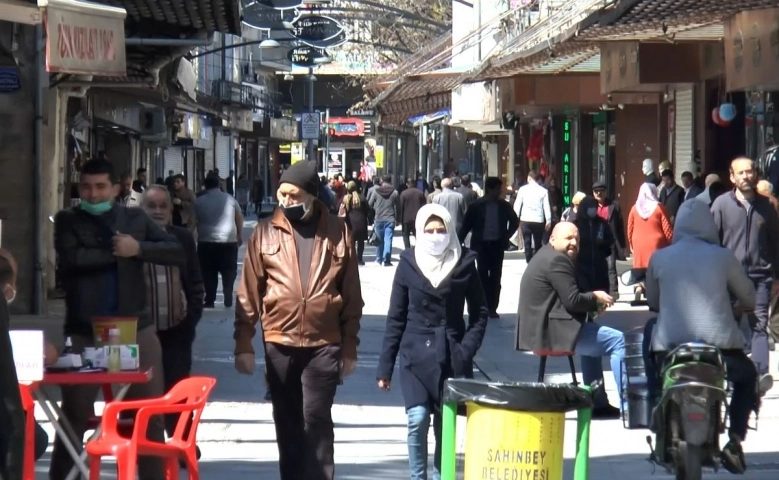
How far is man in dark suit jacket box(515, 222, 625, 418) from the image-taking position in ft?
31.6

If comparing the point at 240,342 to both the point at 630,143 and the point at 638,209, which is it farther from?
the point at 630,143

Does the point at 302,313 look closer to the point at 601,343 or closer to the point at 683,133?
the point at 601,343

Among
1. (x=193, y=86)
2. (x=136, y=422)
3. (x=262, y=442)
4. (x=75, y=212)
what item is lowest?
(x=262, y=442)

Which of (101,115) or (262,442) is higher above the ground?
(101,115)

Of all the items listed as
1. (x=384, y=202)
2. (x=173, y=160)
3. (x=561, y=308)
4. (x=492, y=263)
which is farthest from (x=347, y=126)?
(x=561, y=308)

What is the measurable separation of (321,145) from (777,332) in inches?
2246

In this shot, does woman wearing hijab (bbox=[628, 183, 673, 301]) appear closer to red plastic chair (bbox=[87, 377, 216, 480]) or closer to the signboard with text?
the signboard with text

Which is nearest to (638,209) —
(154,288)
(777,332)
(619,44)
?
(619,44)

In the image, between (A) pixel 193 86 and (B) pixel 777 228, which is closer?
(B) pixel 777 228

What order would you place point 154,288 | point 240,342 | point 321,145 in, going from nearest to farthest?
point 240,342
point 154,288
point 321,145

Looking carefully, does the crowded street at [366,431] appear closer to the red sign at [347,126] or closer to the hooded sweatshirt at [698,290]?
the hooded sweatshirt at [698,290]

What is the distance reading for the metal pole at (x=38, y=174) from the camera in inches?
619

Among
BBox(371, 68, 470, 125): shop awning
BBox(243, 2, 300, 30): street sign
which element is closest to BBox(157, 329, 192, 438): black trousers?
BBox(243, 2, 300, 30): street sign

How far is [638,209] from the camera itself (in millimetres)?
17500
